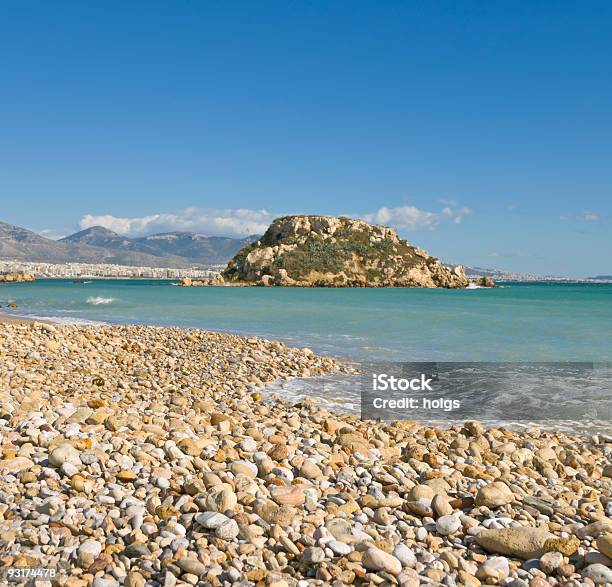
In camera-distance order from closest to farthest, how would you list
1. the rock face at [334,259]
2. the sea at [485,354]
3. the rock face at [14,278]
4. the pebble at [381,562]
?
the pebble at [381,562]
the sea at [485,354]
the rock face at [334,259]
the rock face at [14,278]

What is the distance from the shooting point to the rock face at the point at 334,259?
12388cm

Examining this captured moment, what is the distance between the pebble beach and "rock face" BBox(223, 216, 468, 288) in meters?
113

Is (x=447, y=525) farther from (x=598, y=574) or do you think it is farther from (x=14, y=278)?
(x=14, y=278)

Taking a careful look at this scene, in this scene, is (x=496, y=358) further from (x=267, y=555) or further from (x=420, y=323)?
(x=267, y=555)

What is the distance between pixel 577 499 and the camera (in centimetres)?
573

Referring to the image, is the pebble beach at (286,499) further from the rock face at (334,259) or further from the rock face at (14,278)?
the rock face at (14,278)

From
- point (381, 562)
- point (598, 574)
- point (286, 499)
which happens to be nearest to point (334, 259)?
point (286, 499)

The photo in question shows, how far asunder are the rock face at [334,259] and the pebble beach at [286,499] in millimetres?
112847

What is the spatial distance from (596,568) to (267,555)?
242 centimetres

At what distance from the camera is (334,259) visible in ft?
420

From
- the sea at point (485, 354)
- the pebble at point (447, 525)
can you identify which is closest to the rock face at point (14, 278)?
the sea at point (485, 354)

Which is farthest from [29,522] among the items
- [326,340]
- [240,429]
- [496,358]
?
[326,340]

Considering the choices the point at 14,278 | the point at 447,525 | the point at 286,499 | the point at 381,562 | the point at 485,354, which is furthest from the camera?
the point at 14,278

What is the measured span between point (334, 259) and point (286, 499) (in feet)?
406
